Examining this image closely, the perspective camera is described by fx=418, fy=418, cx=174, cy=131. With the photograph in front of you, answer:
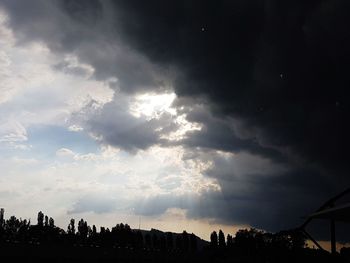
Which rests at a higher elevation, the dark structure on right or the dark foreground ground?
the dark structure on right

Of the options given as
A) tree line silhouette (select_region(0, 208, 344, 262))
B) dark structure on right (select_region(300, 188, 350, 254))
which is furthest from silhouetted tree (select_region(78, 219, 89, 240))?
dark structure on right (select_region(300, 188, 350, 254))

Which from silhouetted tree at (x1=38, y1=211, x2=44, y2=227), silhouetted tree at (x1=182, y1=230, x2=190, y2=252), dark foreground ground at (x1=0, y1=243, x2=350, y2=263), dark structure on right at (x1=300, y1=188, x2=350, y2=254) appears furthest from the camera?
silhouetted tree at (x1=182, y1=230, x2=190, y2=252)

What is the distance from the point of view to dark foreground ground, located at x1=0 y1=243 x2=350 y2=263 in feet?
77.8

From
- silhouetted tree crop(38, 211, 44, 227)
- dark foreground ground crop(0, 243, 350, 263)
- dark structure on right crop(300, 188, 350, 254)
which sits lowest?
dark foreground ground crop(0, 243, 350, 263)

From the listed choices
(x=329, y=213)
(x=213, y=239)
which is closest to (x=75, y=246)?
(x=329, y=213)

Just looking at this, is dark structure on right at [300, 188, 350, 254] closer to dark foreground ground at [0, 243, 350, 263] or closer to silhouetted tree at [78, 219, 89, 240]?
dark foreground ground at [0, 243, 350, 263]

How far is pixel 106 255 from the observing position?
53.0m

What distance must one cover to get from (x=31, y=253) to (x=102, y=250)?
12624 millimetres

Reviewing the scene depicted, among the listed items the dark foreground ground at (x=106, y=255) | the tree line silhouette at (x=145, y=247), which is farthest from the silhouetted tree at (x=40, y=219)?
the dark foreground ground at (x=106, y=255)

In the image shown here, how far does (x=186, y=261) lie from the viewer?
6700 cm

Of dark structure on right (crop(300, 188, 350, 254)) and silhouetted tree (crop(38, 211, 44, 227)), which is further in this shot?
silhouetted tree (crop(38, 211, 44, 227))

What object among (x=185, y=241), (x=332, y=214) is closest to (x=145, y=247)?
(x=332, y=214)

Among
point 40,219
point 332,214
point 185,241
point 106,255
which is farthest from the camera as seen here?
point 185,241

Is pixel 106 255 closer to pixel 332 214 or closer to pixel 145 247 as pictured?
pixel 145 247
